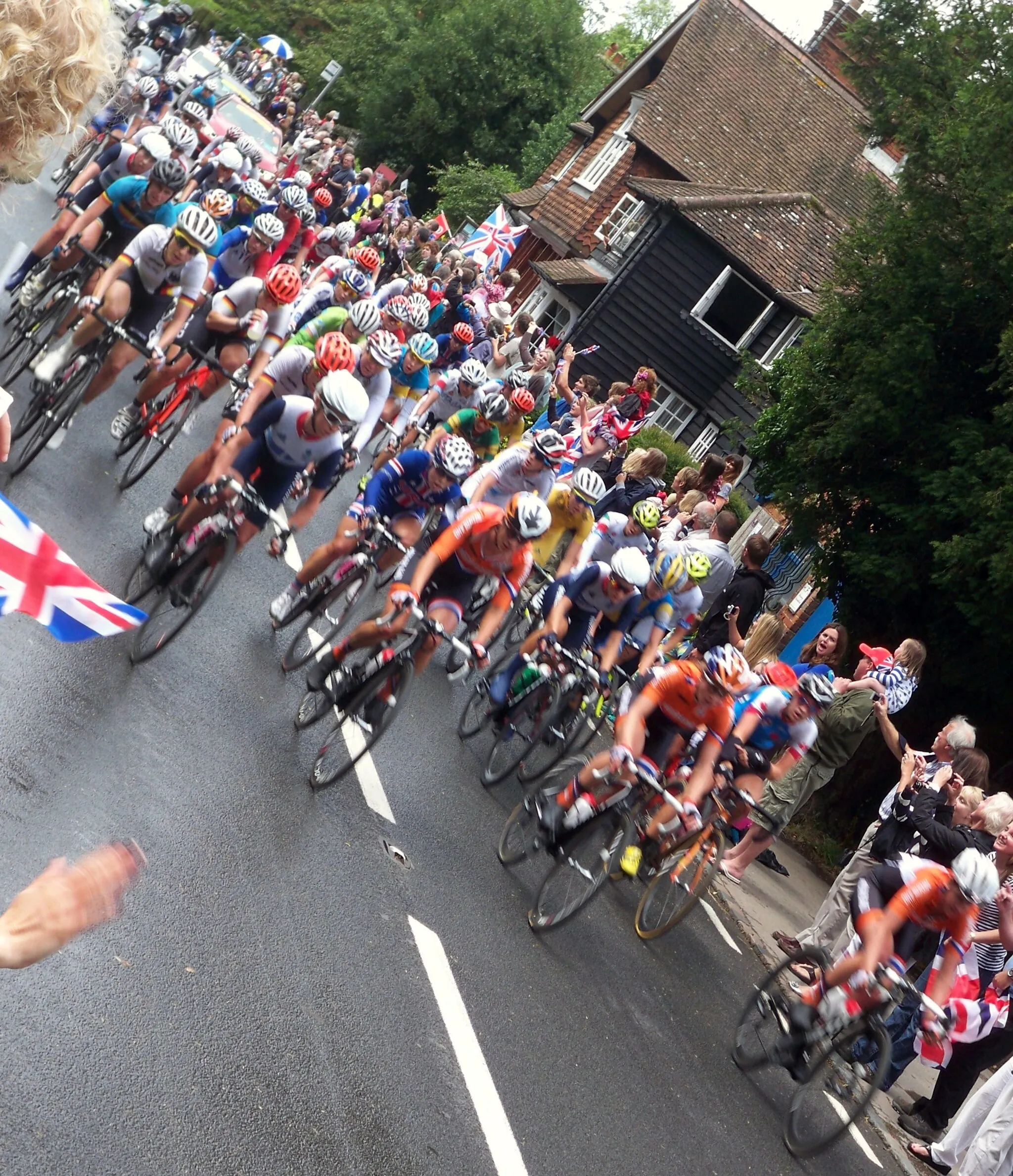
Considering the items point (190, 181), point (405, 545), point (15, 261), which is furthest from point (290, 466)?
point (190, 181)

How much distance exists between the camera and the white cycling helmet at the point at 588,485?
12.3 metres

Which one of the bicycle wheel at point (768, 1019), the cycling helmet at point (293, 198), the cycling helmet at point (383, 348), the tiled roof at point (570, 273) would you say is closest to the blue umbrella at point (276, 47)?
the tiled roof at point (570, 273)

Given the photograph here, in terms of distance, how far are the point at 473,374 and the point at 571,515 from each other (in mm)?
3022

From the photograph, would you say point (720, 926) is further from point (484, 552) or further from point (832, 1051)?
point (484, 552)

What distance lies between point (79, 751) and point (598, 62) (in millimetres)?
58738

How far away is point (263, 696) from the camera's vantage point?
923 centimetres

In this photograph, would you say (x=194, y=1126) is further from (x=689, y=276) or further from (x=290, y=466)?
(x=689, y=276)

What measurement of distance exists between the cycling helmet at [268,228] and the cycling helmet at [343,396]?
141 inches

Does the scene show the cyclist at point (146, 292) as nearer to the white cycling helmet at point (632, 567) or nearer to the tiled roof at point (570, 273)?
the white cycling helmet at point (632, 567)

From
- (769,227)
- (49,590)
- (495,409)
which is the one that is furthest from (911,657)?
(769,227)

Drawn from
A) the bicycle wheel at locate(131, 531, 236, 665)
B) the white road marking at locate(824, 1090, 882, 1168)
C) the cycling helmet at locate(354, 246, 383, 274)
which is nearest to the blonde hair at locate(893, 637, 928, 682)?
the white road marking at locate(824, 1090, 882, 1168)

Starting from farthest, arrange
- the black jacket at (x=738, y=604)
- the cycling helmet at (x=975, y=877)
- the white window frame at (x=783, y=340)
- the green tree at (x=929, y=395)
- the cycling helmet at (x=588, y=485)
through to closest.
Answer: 1. the white window frame at (x=783, y=340)
2. the green tree at (x=929, y=395)
3. the black jacket at (x=738, y=604)
4. the cycling helmet at (x=588, y=485)
5. the cycling helmet at (x=975, y=877)

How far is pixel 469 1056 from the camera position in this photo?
6.64 metres

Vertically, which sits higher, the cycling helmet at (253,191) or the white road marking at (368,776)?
the cycling helmet at (253,191)
